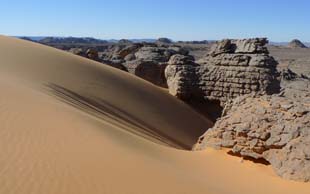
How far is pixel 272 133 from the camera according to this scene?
30.0 feet

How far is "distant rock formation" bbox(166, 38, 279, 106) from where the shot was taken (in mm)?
17000

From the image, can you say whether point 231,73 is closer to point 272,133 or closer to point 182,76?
point 182,76

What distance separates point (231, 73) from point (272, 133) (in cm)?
862

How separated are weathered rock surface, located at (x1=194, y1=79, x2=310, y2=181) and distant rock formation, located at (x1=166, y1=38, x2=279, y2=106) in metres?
6.03

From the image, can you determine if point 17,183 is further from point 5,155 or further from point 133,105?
point 133,105

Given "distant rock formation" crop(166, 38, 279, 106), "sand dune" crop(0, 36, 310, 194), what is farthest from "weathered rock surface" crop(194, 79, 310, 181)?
"distant rock formation" crop(166, 38, 279, 106)

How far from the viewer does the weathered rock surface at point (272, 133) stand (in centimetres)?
832

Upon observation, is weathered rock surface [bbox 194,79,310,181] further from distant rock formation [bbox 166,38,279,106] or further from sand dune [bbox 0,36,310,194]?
distant rock formation [bbox 166,38,279,106]

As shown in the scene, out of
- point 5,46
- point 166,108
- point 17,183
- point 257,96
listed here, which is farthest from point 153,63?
point 17,183

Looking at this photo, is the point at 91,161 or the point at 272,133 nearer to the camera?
the point at 91,161

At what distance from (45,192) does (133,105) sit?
11600mm

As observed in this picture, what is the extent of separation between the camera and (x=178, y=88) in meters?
19.8

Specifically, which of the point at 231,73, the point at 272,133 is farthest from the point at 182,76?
the point at 272,133

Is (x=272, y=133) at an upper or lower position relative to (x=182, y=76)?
upper
